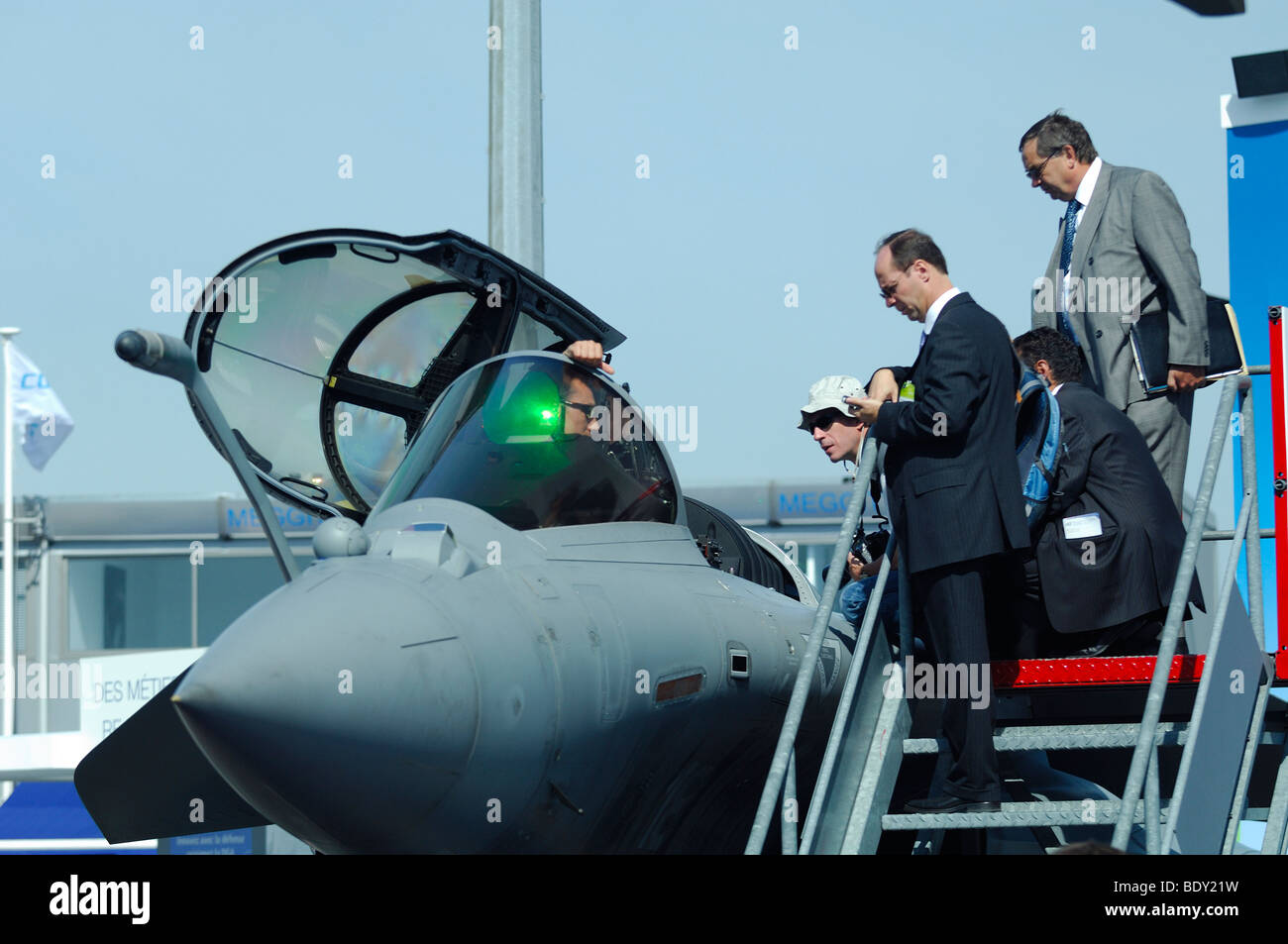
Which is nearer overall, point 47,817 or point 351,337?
point 351,337

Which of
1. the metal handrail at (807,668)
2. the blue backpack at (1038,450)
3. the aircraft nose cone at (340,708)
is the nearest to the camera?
the aircraft nose cone at (340,708)

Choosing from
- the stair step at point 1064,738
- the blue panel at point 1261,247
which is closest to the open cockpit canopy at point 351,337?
the stair step at point 1064,738

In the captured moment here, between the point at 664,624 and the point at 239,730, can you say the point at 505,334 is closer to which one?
the point at 664,624

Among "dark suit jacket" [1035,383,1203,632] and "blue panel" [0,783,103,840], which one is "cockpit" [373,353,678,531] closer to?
"dark suit jacket" [1035,383,1203,632]

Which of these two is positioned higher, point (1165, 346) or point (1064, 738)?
point (1165, 346)

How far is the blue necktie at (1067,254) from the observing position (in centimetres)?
702

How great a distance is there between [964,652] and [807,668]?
2.29 ft

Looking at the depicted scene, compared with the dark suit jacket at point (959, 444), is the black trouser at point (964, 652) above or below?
below

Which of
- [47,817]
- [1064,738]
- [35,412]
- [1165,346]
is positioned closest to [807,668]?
[1064,738]

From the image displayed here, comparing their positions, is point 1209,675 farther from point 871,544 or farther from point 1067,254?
point 1067,254

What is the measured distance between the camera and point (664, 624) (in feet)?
17.5

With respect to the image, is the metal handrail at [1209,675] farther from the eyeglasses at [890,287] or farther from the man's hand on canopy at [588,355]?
the man's hand on canopy at [588,355]

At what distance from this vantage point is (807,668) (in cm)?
520
